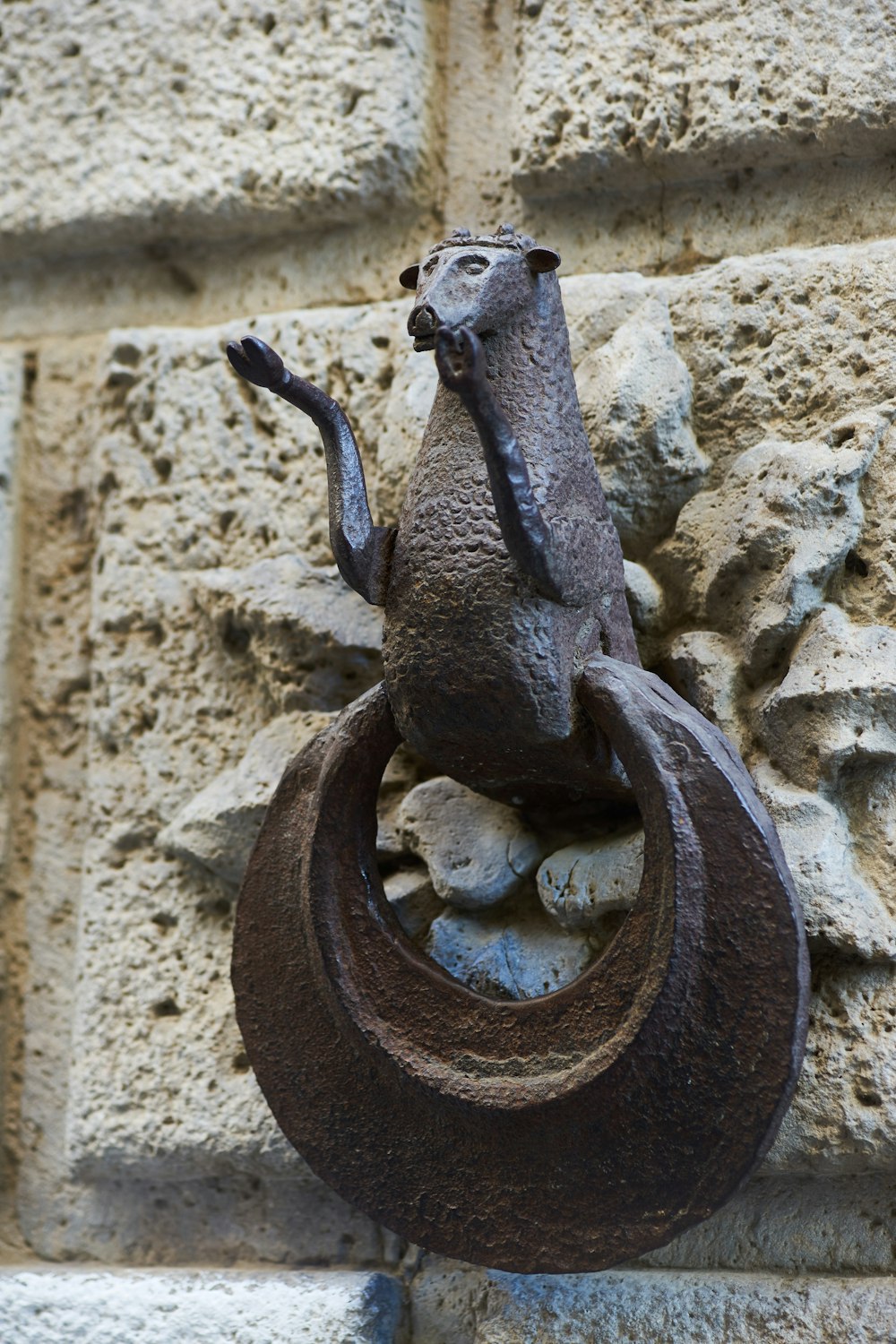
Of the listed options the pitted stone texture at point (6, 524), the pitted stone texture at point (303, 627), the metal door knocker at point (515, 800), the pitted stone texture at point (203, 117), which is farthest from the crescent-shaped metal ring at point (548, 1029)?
the pitted stone texture at point (203, 117)

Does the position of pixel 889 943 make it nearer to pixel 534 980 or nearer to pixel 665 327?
pixel 534 980

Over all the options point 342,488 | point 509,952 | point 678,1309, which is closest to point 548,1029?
point 509,952

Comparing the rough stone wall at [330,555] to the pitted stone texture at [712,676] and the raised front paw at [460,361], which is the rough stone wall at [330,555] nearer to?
the pitted stone texture at [712,676]

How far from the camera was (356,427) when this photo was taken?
0.89 metres

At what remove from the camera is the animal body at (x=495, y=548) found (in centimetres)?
65

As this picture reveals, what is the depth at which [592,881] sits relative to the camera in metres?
0.73

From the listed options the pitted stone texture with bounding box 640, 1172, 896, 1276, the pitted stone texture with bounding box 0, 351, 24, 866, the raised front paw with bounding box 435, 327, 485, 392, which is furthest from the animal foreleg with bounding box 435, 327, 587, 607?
the pitted stone texture with bounding box 0, 351, 24, 866

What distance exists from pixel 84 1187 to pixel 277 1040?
0.79ft

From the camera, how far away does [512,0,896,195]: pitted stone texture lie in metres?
0.82

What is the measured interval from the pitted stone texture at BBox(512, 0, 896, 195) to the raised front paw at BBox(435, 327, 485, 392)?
36 cm

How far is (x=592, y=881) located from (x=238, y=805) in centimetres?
23

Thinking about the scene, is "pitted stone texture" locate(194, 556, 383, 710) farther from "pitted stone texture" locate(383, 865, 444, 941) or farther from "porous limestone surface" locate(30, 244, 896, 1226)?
"pitted stone texture" locate(383, 865, 444, 941)

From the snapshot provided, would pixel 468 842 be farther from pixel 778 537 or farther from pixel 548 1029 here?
pixel 778 537

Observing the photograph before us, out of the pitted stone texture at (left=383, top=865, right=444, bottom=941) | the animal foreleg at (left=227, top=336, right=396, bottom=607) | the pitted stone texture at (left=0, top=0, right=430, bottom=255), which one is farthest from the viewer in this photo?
the pitted stone texture at (left=0, top=0, right=430, bottom=255)
